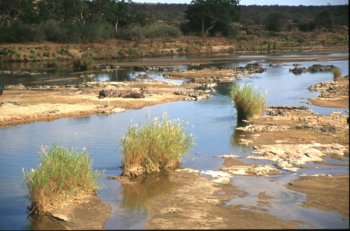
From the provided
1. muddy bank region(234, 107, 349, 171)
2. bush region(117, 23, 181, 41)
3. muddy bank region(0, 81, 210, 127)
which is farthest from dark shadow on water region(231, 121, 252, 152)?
bush region(117, 23, 181, 41)

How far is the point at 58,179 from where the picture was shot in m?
10.1

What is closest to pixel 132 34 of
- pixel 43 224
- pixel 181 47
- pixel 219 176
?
pixel 181 47

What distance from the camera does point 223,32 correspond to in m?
82.8

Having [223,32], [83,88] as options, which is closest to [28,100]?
[83,88]

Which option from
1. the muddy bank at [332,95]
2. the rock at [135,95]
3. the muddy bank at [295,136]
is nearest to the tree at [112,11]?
the muddy bank at [332,95]

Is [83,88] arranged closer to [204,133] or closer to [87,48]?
A: [204,133]

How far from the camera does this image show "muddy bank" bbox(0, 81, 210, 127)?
72.2 ft

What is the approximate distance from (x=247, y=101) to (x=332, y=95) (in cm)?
801

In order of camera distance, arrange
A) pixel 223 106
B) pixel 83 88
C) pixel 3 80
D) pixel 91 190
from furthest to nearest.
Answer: pixel 3 80 → pixel 83 88 → pixel 223 106 → pixel 91 190

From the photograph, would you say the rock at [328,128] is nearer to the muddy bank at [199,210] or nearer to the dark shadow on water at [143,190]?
the muddy bank at [199,210]

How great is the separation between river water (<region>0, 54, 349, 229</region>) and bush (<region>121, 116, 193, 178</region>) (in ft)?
1.89

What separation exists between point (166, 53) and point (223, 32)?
58.0 ft

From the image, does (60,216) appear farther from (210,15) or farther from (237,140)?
(210,15)

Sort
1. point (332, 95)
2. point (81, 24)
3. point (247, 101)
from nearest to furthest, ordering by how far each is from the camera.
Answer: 1. point (247, 101)
2. point (332, 95)
3. point (81, 24)
